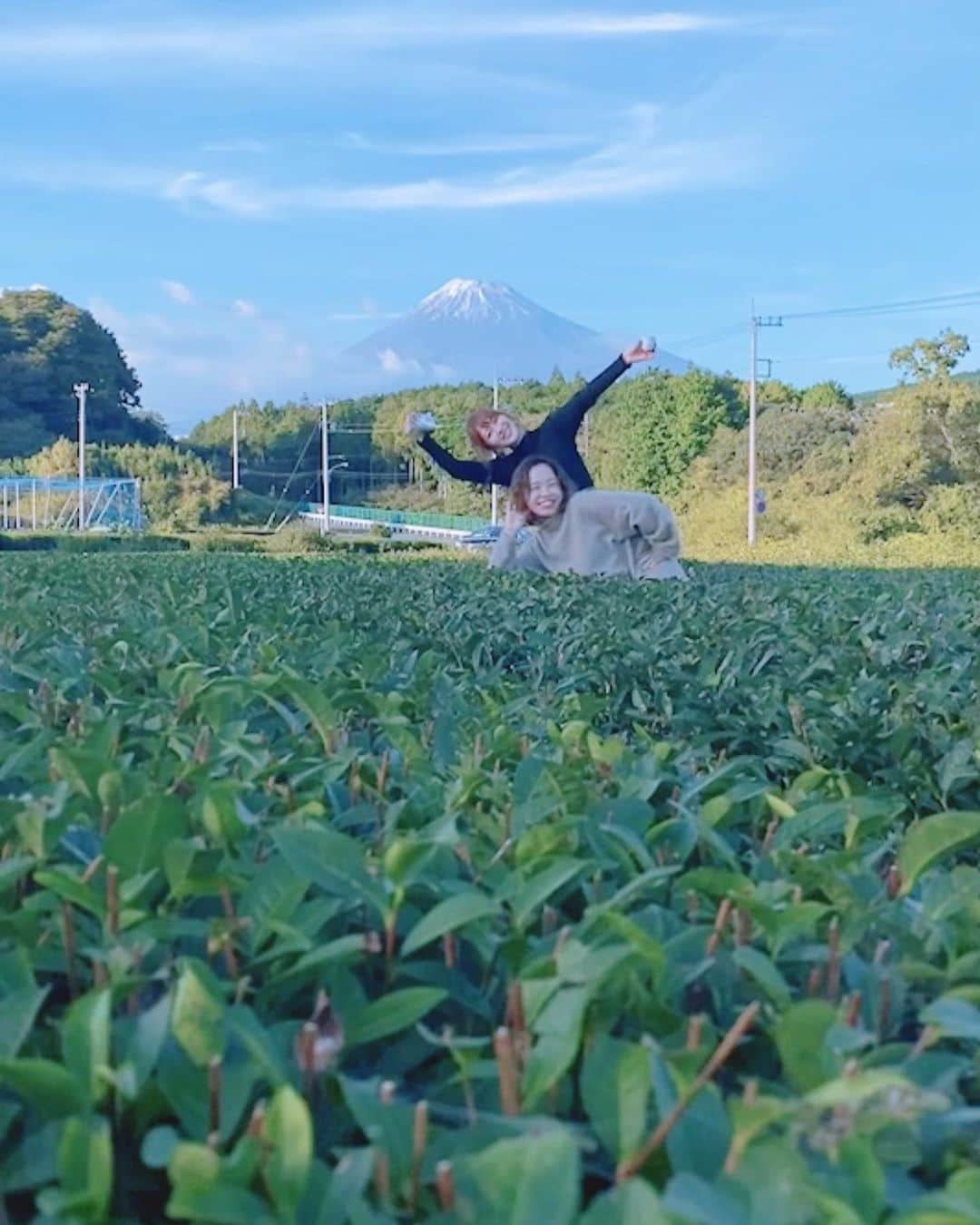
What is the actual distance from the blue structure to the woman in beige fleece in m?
39.4

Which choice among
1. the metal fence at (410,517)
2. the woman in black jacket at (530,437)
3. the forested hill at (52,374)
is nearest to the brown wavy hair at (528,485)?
the woman in black jacket at (530,437)

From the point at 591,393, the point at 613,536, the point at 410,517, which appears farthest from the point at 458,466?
the point at 410,517

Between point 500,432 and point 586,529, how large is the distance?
1.56 metres

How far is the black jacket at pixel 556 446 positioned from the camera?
8.14 meters

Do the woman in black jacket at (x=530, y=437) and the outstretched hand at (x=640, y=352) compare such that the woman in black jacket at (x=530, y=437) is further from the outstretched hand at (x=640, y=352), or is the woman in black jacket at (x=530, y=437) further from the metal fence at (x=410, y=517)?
the metal fence at (x=410, y=517)

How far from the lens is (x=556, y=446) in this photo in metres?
8.16

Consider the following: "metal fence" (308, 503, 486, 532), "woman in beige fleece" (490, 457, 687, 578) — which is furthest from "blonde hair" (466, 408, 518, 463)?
"metal fence" (308, 503, 486, 532)

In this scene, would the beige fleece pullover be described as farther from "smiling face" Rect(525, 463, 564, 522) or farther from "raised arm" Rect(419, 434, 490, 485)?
"raised arm" Rect(419, 434, 490, 485)

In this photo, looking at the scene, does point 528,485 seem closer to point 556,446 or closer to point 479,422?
point 479,422

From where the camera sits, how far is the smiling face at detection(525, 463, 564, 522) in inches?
271

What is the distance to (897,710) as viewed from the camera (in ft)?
7.72

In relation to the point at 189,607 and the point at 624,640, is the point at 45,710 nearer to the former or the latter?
the point at 624,640

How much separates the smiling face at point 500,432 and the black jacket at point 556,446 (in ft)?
0.18

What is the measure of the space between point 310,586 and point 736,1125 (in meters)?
4.21
